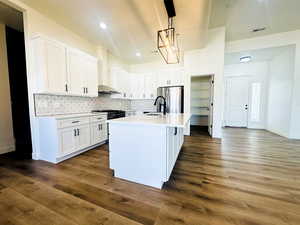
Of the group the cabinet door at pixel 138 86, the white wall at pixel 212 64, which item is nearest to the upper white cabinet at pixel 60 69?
the cabinet door at pixel 138 86

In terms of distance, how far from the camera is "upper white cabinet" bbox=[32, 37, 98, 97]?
2533mm

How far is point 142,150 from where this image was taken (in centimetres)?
188

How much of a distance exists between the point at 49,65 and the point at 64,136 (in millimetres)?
1404

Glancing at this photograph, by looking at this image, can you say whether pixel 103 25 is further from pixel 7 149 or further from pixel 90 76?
pixel 7 149

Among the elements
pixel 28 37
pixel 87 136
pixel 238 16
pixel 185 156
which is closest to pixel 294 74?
pixel 238 16

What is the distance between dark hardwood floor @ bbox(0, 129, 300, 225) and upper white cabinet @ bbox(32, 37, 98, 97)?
5.03 feet

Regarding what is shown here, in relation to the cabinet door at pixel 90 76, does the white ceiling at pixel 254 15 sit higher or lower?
higher

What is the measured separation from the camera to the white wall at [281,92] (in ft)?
14.0

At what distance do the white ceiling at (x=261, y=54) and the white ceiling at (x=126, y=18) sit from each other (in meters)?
1.98

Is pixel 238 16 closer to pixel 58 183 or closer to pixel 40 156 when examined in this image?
pixel 58 183

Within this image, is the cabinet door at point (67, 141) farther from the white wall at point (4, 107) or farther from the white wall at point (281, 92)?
the white wall at point (281, 92)

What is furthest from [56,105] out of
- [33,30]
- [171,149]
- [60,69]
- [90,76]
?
[171,149]

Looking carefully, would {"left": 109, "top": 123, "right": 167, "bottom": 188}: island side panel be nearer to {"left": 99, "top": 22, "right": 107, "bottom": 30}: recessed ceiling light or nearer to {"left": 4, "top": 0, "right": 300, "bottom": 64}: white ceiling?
{"left": 4, "top": 0, "right": 300, "bottom": 64}: white ceiling

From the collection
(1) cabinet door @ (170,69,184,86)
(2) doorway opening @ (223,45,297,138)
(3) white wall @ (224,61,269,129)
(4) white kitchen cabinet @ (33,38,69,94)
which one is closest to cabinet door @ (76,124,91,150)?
(4) white kitchen cabinet @ (33,38,69,94)
